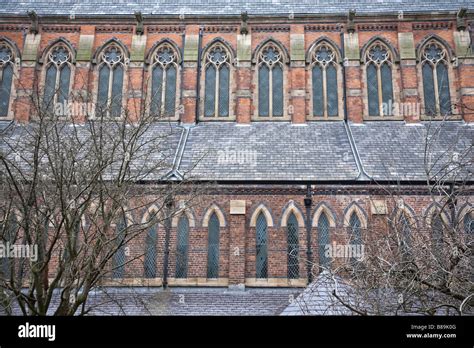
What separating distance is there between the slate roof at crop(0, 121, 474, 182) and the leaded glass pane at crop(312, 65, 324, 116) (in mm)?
762

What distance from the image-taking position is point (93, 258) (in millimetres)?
10508

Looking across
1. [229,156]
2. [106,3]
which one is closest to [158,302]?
[229,156]

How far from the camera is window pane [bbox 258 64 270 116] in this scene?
22.8m

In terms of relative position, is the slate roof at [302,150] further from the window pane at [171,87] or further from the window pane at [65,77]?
A: the window pane at [65,77]

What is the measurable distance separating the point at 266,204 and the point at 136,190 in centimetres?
501

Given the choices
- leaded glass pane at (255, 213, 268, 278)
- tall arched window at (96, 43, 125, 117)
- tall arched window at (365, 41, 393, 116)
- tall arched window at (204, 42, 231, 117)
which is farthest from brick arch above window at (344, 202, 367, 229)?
tall arched window at (96, 43, 125, 117)

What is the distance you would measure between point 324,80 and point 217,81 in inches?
165

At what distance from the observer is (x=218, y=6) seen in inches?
982

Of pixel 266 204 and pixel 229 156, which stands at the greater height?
pixel 229 156

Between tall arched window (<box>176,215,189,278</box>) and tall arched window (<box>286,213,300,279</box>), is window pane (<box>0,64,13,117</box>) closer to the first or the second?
tall arched window (<box>176,215,189,278</box>)

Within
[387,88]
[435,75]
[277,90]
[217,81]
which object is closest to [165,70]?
[217,81]

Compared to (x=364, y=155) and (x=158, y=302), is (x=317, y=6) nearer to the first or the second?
(x=364, y=155)
